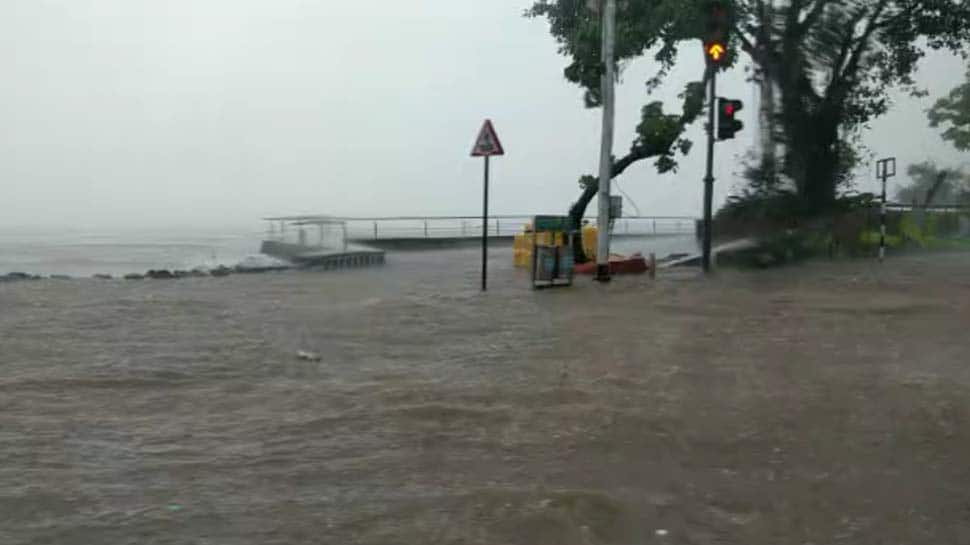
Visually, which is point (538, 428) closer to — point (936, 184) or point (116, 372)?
point (116, 372)

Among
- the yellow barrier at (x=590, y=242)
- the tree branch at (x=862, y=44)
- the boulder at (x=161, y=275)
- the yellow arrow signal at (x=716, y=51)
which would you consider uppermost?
the tree branch at (x=862, y=44)

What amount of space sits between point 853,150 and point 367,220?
838 inches

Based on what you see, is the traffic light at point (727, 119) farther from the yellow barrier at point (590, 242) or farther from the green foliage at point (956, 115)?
the green foliage at point (956, 115)

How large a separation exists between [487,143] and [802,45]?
10.4m

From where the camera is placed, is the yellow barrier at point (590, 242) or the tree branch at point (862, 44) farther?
the tree branch at point (862, 44)

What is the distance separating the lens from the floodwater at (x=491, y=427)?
4590 mm

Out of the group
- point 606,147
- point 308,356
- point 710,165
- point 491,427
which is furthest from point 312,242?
point 491,427

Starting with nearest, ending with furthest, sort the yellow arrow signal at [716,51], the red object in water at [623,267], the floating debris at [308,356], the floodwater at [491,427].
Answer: the floodwater at [491,427], the floating debris at [308,356], the yellow arrow signal at [716,51], the red object in water at [623,267]

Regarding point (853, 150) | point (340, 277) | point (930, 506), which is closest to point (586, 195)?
point (340, 277)

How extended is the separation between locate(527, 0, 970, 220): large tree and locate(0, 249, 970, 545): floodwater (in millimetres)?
9939

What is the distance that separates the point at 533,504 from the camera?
4.79m

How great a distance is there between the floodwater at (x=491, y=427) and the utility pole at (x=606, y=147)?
4720mm

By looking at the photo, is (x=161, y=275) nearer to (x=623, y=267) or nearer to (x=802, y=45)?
(x=623, y=267)

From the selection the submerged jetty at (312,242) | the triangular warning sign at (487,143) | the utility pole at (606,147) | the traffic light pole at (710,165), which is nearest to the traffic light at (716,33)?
the traffic light pole at (710,165)
